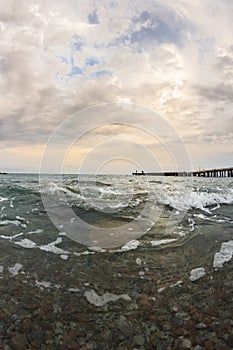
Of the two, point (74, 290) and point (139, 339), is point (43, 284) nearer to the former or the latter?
point (74, 290)

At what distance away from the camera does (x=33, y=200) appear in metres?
16.5

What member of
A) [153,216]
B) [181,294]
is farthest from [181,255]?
[153,216]

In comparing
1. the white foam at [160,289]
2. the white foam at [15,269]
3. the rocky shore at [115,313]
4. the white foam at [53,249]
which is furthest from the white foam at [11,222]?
the white foam at [160,289]

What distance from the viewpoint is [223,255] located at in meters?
7.09

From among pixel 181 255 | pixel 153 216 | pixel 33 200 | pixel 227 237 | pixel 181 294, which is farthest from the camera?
pixel 33 200

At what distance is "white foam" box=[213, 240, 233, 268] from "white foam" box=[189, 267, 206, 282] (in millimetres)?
456

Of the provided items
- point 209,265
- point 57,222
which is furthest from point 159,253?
point 57,222

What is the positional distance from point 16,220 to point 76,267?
5.88m

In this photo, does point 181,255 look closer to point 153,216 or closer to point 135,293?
point 135,293

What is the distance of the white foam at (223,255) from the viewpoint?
6.53m

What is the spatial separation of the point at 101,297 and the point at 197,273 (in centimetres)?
229

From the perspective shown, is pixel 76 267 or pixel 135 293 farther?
pixel 76 267

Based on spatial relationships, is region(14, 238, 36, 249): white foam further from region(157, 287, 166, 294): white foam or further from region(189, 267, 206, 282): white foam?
region(189, 267, 206, 282): white foam

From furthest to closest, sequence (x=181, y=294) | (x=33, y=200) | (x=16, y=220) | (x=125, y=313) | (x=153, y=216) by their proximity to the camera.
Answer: (x=33, y=200)
(x=153, y=216)
(x=16, y=220)
(x=181, y=294)
(x=125, y=313)
